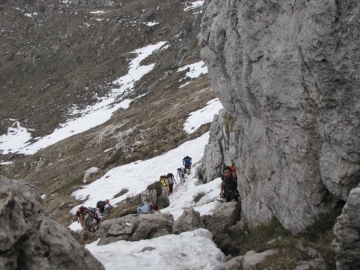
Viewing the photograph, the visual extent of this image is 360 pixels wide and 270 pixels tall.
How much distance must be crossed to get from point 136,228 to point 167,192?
969 centimetres

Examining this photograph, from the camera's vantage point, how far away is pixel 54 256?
761cm

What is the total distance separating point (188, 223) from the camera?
14375 mm

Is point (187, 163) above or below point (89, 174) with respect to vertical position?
above

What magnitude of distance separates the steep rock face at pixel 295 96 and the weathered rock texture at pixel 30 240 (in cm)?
633

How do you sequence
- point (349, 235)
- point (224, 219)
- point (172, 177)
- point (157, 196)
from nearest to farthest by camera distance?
point (349, 235)
point (224, 219)
point (157, 196)
point (172, 177)

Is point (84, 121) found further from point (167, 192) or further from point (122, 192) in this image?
point (167, 192)

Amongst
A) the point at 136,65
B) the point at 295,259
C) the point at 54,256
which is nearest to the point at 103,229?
the point at 54,256

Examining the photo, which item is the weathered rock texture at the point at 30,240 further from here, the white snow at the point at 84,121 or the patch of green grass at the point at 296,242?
the white snow at the point at 84,121

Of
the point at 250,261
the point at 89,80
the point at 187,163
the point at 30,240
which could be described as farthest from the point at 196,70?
the point at 30,240

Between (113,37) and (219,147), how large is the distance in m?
121

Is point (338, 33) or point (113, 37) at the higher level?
point (113, 37)

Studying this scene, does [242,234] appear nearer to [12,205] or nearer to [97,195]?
[12,205]

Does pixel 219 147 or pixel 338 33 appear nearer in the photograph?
pixel 338 33

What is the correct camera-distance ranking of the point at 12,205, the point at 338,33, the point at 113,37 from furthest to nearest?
1. the point at 113,37
2. the point at 338,33
3. the point at 12,205
